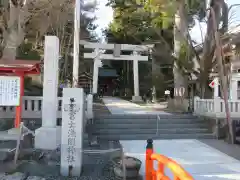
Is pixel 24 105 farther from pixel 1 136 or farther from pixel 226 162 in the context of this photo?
pixel 226 162

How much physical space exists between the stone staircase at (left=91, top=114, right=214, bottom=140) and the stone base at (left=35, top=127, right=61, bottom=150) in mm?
2550

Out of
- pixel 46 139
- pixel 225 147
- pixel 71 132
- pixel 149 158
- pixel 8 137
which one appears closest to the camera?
pixel 149 158

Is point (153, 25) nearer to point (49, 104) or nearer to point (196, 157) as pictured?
point (49, 104)

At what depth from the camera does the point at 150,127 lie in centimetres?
1099

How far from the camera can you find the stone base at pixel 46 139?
25.0ft

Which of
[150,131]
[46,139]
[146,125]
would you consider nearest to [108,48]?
[146,125]

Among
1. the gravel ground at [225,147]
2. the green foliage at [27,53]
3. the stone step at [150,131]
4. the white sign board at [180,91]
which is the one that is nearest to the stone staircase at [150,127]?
the stone step at [150,131]

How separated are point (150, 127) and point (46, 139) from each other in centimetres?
468

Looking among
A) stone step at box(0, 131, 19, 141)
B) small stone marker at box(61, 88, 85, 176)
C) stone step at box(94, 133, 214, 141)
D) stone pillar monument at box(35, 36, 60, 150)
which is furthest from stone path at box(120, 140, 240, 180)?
stone step at box(0, 131, 19, 141)

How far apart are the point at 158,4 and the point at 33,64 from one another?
8.62 metres

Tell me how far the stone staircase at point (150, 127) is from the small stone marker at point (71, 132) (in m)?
4.11

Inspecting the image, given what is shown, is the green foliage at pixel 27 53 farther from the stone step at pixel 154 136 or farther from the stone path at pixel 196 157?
the stone path at pixel 196 157

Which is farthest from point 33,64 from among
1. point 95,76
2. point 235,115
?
point 95,76

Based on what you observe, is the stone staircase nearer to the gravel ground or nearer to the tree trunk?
the gravel ground
